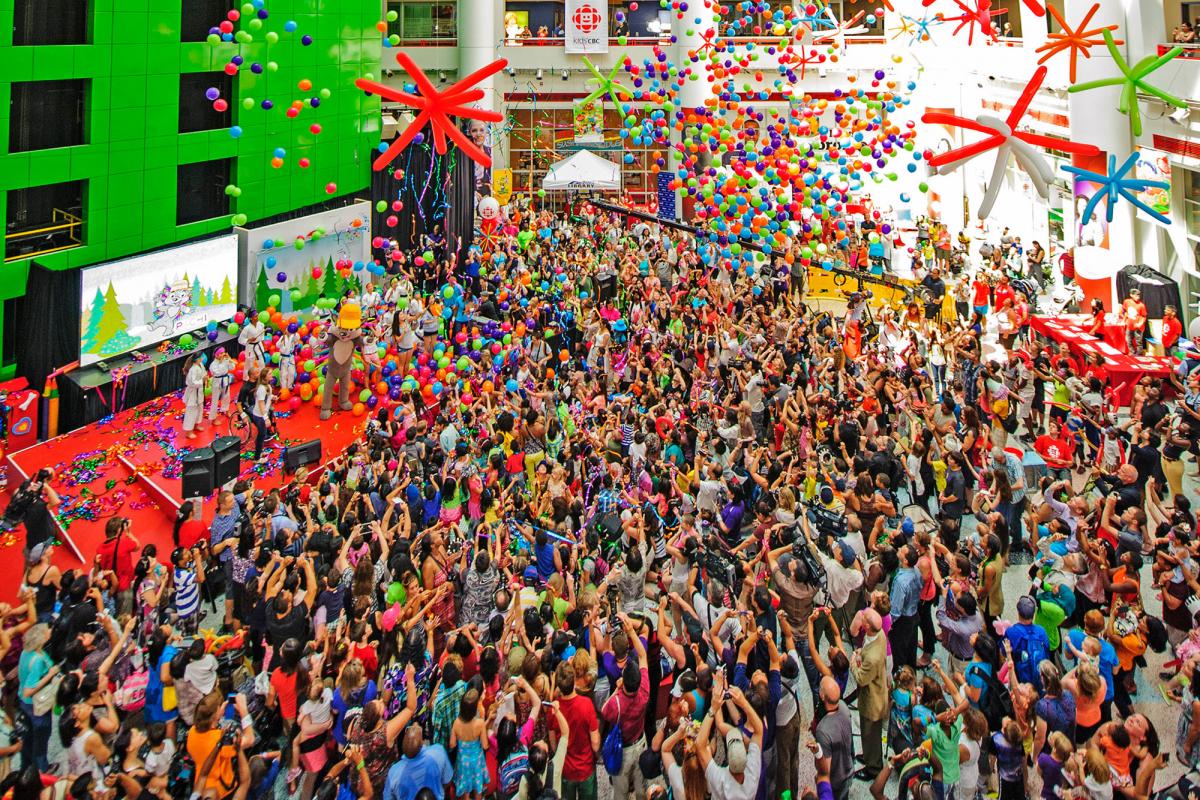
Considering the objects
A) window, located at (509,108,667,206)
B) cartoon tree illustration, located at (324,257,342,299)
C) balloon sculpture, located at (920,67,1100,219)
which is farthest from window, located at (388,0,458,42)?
balloon sculpture, located at (920,67,1100,219)

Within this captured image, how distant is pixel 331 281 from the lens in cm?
1653

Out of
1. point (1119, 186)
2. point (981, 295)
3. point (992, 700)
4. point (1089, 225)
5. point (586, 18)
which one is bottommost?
point (992, 700)

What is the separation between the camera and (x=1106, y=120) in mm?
14281

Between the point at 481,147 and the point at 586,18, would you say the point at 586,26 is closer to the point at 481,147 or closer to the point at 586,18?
the point at 586,18

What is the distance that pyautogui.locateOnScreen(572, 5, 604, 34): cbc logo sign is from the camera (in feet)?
81.9

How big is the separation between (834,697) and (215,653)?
3956 millimetres

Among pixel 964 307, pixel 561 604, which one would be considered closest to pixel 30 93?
pixel 561 604

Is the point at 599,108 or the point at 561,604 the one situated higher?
the point at 599,108

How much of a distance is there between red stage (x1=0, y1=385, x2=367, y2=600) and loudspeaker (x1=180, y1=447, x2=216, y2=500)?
0.19 m

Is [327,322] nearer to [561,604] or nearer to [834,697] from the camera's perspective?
[561,604]

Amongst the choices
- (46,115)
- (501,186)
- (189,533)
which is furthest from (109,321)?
(501,186)

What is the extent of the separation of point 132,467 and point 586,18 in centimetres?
1903

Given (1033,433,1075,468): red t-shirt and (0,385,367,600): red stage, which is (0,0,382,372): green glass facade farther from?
(1033,433,1075,468): red t-shirt

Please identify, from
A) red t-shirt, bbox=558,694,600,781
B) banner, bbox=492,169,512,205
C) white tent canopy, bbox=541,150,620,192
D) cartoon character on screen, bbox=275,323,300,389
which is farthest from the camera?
banner, bbox=492,169,512,205
